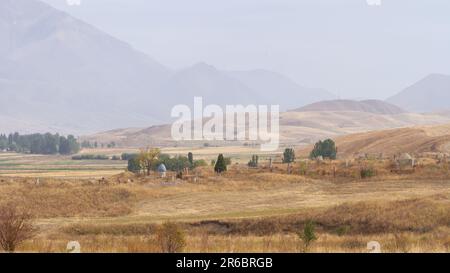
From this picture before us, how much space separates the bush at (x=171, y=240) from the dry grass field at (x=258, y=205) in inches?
377

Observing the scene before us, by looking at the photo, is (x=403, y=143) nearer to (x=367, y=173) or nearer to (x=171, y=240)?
(x=367, y=173)

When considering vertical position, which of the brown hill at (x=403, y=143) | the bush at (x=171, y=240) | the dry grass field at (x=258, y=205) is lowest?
the dry grass field at (x=258, y=205)

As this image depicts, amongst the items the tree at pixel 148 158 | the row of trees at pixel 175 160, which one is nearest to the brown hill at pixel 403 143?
the row of trees at pixel 175 160

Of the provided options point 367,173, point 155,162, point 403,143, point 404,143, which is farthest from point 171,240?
point 403,143

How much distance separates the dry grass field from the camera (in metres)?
43.9

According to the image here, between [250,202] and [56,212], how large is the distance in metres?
18.5

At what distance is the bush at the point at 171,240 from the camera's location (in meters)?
17.6

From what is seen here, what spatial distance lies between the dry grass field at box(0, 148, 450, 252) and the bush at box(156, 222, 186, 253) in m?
9.58

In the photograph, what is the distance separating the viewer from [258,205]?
2402 inches

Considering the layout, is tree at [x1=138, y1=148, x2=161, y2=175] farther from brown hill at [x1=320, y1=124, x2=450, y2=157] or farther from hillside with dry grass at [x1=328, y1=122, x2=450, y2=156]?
brown hill at [x1=320, y1=124, x2=450, y2=157]

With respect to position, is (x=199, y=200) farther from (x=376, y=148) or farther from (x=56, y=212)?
(x=376, y=148)

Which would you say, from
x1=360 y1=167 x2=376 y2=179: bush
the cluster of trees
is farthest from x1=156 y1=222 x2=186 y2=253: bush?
the cluster of trees

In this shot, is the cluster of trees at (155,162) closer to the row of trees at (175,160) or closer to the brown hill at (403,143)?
the row of trees at (175,160)
